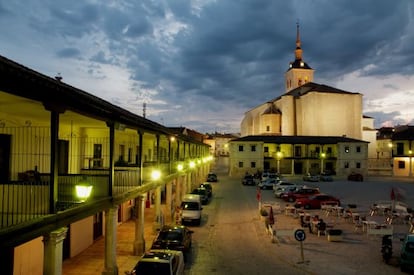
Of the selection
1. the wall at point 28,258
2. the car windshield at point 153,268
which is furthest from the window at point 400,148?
the wall at point 28,258

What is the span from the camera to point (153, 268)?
1094 cm

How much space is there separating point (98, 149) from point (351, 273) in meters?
15.7

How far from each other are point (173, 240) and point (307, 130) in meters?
68.8

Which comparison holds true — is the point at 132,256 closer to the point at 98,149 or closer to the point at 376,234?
the point at 98,149

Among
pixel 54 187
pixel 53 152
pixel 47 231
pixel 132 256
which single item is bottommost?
pixel 132 256

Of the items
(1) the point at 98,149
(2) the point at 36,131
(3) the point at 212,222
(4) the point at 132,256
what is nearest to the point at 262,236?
(3) the point at 212,222

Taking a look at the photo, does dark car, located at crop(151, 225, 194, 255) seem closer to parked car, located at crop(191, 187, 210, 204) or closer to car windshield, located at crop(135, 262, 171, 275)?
car windshield, located at crop(135, 262, 171, 275)

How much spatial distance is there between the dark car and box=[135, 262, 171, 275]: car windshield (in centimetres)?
381

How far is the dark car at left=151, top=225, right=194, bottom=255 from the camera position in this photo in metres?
15.1

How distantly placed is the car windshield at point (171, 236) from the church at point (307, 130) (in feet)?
152

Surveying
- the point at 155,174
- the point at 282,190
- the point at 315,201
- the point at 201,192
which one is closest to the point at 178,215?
the point at 155,174

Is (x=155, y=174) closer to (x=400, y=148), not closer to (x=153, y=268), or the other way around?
(x=153, y=268)

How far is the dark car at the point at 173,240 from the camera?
15.1 metres

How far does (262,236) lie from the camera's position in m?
20.2
